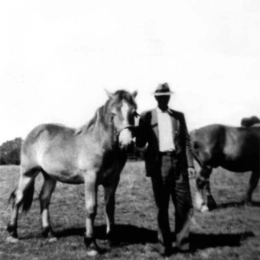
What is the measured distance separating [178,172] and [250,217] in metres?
3.49

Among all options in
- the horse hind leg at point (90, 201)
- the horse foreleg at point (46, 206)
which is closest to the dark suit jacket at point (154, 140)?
the horse hind leg at point (90, 201)

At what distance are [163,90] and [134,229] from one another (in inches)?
122

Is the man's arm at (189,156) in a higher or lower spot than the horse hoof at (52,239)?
higher

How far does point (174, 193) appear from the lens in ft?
19.4

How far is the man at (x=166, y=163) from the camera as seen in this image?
5.75 m

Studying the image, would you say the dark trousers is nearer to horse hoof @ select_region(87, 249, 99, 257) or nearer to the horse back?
horse hoof @ select_region(87, 249, 99, 257)

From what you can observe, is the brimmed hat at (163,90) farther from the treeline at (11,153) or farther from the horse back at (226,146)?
the treeline at (11,153)

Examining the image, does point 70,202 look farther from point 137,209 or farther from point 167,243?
point 167,243

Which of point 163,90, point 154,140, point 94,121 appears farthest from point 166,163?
point 94,121

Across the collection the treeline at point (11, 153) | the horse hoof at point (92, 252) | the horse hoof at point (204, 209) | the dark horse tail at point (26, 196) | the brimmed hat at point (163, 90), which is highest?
the brimmed hat at point (163, 90)

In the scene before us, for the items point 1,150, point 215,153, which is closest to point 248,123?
point 215,153

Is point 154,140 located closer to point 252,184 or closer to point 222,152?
point 222,152

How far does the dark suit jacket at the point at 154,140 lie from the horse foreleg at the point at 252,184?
4917 mm

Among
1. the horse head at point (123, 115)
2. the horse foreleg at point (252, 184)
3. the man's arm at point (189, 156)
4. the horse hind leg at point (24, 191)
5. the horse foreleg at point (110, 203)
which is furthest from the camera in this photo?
the horse foreleg at point (252, 184)
